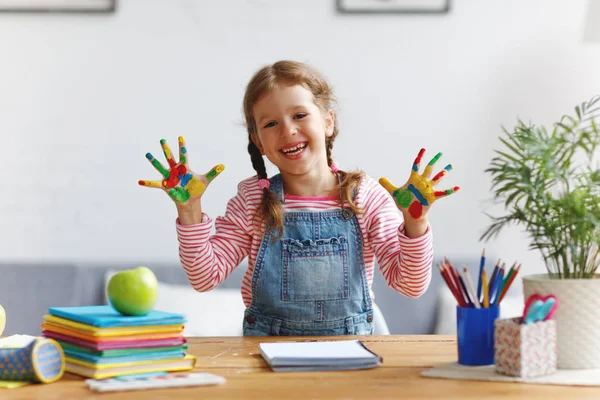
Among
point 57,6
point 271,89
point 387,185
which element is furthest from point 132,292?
point 57,6

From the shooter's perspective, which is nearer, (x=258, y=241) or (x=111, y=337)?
(x=111, y=337)

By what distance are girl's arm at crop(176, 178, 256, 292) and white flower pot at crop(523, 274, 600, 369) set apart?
69cm

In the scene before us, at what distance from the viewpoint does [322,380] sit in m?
1.09

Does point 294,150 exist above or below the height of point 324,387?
above

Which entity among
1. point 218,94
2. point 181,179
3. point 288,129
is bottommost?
point 181,179

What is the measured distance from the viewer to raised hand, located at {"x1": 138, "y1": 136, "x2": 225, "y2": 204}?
1.41 m

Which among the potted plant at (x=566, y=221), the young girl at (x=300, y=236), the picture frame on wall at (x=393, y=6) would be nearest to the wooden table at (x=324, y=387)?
the potted plant at (x=566, y=221)

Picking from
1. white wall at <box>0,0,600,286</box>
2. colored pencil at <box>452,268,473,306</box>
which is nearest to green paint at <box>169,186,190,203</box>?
colored pencil at <box>452,268,473,306</box>

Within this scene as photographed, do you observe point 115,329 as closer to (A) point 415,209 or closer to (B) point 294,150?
(A) point 415,209

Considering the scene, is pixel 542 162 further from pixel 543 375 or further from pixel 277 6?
pixel 277 6

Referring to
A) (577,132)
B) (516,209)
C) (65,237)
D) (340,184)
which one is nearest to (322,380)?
(516,209)

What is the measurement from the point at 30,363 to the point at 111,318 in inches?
4.9

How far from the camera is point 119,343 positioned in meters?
1.10

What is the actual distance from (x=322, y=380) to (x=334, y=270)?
0.55 metres
